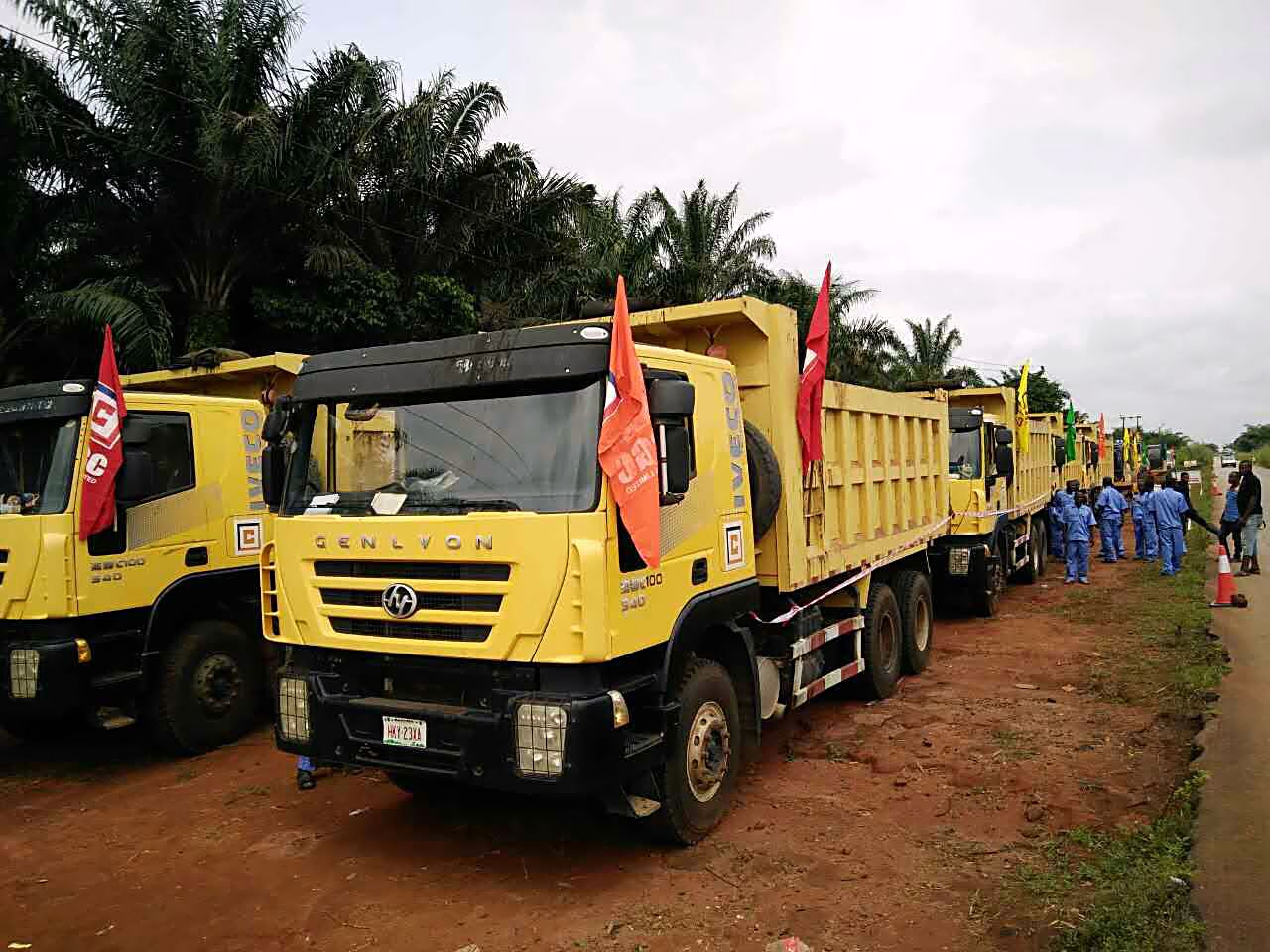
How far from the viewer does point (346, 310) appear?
43.8ft

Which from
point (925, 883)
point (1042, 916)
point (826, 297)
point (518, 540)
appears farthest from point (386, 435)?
point (1042, 916)

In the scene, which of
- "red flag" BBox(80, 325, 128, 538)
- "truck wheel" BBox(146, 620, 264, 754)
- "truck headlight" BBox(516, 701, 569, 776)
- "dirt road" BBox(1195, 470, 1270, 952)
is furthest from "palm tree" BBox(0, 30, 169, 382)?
"dirt road" BBox(1195, 470, 1270, 952)

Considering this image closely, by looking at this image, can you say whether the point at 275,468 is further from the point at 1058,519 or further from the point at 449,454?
the point at 1058,519

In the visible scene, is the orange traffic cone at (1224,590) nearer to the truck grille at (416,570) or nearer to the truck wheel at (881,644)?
the truck wheel at (881,644)

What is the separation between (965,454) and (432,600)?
8395 millimetres

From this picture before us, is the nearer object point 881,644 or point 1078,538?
point 881,644

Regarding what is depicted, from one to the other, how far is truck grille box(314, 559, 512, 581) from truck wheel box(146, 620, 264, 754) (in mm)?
2839

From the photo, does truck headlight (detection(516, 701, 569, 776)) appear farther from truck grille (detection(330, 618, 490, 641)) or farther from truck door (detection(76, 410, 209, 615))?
truck door (detection(76, 410, 209, 615))

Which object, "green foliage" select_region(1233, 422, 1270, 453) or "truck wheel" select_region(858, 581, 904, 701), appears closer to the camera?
"truck wheel" select_region(858, 581, 904, 701)

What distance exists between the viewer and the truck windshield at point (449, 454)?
13.5ft

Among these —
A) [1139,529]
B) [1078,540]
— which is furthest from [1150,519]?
[1078,540]

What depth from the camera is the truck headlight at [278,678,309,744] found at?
A: 4.59 meters

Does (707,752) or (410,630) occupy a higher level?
(410,630)

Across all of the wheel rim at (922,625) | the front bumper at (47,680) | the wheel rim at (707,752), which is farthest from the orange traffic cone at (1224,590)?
the front bumper at (47,680)
